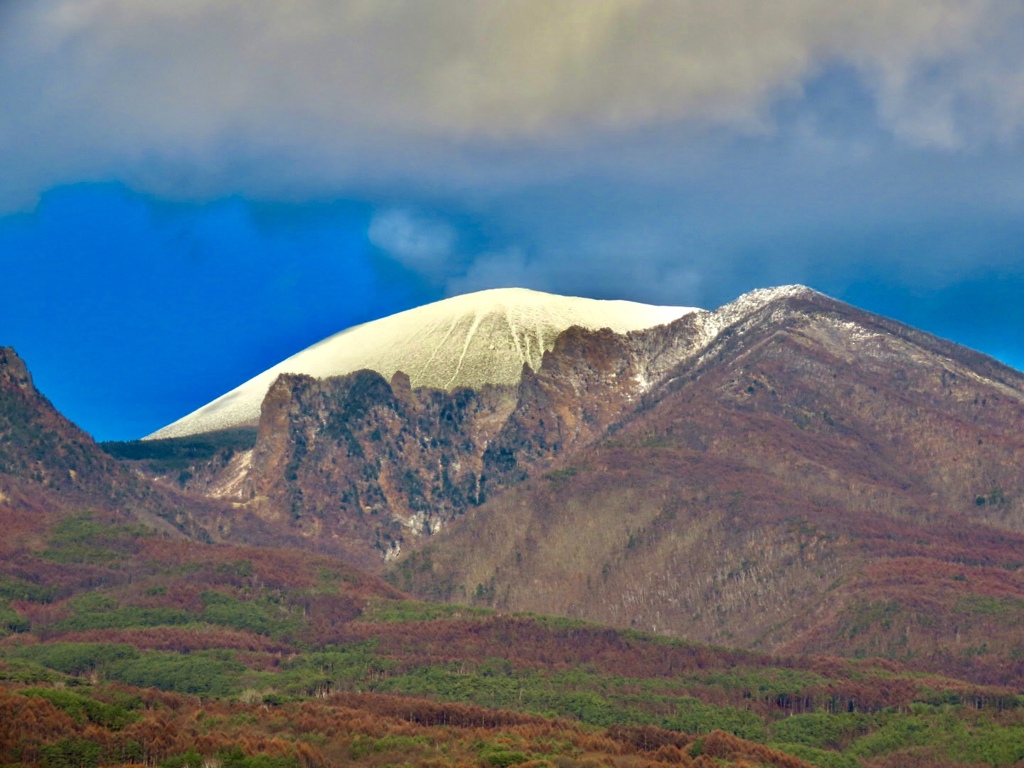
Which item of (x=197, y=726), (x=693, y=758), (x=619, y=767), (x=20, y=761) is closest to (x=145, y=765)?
(x=20, y=761)

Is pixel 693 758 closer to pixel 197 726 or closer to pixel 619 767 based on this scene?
pixel 619 767

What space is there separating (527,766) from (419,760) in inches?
446

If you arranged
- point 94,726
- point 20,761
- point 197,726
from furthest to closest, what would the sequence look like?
1. point 197,726
2. point 94,726
3. point 20,761

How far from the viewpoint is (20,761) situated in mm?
163125

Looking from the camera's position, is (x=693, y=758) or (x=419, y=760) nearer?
(x=419, y=760)

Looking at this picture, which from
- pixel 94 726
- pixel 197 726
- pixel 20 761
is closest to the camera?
pixel 20 761

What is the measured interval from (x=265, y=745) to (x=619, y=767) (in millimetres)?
36495

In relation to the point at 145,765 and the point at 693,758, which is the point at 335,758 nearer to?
the point at 145,765

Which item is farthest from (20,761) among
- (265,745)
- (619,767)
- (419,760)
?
(619,767)

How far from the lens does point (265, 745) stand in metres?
181

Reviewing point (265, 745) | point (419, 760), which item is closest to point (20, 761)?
point (265, 745)

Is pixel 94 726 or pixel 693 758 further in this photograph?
pixel 693 758

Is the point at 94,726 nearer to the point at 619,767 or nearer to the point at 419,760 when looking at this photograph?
the point at 419,760

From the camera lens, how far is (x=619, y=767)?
620 ft
